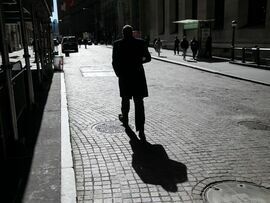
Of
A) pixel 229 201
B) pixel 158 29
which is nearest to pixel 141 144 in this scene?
pixel 229 201

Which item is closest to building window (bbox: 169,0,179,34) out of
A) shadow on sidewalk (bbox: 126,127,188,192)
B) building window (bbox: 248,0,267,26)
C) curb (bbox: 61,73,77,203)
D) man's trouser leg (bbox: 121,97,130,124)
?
building window (bbox: 248,0,267,26)

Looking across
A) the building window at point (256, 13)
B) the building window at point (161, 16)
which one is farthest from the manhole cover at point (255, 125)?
the building window at point (161, 16)

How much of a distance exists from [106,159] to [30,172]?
114 cm

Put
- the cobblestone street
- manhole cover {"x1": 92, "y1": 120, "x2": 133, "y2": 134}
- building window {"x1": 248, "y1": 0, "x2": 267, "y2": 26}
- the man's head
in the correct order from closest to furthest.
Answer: the cobblestone street → the man's head → manhole cover {"x1": 92, "y1": 120, "x2": 133, "y2": 134} → building window {"x1": 248, "y1": 0, "x2": 267, "y2": 26}

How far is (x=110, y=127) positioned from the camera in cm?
744

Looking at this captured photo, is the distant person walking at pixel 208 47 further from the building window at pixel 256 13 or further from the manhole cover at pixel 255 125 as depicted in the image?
the manhole cover at pixel 255 125

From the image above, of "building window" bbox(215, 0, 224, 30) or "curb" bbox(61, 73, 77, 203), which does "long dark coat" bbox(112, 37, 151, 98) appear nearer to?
"curb" bbox(61, 73, 77, 203)

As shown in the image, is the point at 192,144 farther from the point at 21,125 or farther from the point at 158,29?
the point at 158,29

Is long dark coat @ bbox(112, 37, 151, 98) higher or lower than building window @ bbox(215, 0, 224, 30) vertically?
lower

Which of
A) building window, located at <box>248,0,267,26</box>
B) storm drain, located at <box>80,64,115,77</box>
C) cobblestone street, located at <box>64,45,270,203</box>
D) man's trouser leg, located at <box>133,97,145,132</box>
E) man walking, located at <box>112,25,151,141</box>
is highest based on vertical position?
building window, located at <box>248,0,267,26</box>

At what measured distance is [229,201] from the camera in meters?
4.13

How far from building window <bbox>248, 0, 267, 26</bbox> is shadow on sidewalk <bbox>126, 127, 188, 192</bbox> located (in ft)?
81.9

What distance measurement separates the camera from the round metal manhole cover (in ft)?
13.7

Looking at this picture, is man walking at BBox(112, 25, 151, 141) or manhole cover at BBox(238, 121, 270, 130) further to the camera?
manhole cover at BBox(238, 121, 270, 130)
